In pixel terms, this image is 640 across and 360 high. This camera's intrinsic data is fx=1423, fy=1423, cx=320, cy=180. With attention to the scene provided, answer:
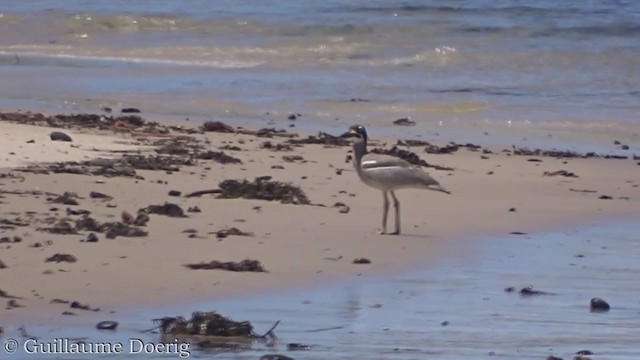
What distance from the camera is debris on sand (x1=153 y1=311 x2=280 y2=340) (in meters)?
6.13

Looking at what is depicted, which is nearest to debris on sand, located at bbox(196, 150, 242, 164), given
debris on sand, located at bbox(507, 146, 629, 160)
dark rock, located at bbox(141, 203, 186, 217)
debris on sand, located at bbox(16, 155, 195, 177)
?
debris on sand, located at bbox(16, 155, 195, 177)

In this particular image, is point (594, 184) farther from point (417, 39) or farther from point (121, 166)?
point (417, 39)

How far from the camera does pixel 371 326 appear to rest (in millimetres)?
6586

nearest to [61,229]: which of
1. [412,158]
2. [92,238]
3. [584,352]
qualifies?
[92,238]

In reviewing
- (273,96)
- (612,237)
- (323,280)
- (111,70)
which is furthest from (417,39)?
(323,280)

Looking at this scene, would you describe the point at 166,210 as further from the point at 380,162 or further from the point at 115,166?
the point at 115,166

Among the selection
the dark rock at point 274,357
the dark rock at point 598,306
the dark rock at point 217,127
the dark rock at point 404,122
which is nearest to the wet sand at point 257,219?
the dark rock at point 217,127

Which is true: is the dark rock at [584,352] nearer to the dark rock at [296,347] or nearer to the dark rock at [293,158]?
the dark rock at [296,347]

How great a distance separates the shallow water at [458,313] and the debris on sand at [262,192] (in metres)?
1.82

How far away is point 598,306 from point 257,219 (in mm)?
2936

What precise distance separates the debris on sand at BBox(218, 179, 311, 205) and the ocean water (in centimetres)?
616

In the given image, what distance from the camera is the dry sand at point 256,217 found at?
7.21 m

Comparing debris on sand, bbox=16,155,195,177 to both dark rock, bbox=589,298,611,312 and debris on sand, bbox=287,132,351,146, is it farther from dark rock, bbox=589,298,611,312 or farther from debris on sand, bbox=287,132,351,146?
dark rock, bbox=589,298,611,312

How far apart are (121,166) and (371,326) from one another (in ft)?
15.8
